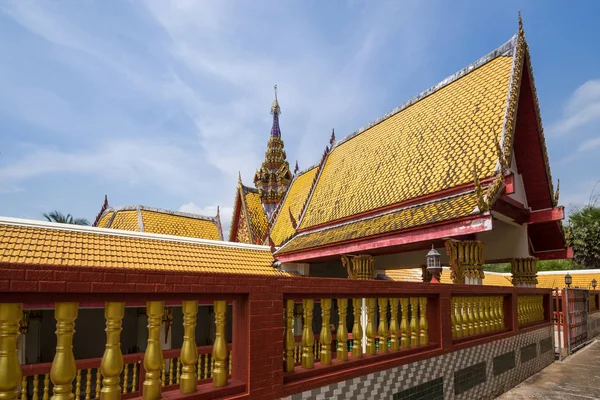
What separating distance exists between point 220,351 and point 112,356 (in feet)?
2.56

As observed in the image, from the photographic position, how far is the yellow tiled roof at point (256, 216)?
17.3 m

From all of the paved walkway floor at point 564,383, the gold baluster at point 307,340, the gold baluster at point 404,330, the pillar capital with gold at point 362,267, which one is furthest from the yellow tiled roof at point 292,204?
the gold baluster at point 307,340

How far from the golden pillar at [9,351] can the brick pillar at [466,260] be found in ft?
22.6

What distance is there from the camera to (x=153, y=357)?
2.59 meters

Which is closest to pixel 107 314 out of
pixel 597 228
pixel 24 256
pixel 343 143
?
pixel 24 256

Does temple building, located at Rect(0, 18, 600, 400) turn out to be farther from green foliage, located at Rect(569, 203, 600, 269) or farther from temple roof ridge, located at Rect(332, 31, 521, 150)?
green foliage, located at Rect(569, 203, 600, 269)

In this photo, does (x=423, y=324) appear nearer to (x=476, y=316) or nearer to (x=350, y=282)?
(x=350, y=282)

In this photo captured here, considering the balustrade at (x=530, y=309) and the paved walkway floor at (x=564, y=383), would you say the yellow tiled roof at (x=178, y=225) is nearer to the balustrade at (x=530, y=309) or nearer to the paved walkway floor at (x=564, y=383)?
the balustrade at (x=530, y=309)

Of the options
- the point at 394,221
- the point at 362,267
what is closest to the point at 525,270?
the point at 394,221

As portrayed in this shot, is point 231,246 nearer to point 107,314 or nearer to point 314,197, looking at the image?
point 314,197

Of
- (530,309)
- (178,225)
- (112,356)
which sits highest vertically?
(178,225)

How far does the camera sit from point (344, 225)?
1080 cm

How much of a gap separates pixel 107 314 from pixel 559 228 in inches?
456

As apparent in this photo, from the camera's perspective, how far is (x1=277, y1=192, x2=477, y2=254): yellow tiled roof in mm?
7281
